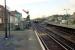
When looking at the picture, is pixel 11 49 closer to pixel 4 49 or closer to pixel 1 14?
pixel 4 49

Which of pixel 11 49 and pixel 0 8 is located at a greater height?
pixel 0 8

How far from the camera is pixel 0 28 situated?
45.9 m

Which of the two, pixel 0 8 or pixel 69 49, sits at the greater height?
pixel 0 8

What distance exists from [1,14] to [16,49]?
1576 inches

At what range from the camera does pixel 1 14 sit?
56.4m

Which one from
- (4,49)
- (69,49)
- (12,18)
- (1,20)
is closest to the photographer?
(4,49)

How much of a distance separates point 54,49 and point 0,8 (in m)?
43.6

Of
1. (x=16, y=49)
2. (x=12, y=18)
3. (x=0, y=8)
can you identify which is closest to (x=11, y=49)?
(x=16, y=49)

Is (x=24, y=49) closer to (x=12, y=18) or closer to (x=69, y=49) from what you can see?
(x=69, y=49)

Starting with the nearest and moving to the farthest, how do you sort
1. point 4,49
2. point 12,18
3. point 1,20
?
point 4,49 → point 1,20 → point 12,18

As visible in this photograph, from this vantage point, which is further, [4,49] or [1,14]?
[1,14]

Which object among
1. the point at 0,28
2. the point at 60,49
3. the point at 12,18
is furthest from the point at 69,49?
the point at 12,18

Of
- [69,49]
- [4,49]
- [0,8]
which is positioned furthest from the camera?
[0,8]

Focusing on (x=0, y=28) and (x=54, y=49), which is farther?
(x=0, y=28)
